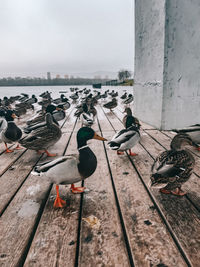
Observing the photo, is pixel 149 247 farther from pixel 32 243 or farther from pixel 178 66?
pixel 178 66

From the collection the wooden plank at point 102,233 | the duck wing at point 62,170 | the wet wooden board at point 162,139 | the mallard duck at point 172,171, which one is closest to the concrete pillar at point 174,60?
the wet wooden board at point 162,139

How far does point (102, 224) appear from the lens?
1868mm

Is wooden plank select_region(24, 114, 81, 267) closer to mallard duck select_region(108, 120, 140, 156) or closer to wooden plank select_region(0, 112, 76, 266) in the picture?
wooden plank select_region(0, 112, 76, 266)

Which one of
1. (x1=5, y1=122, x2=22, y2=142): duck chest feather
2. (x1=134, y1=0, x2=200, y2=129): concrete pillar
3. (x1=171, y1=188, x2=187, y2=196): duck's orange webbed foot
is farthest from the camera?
(x1=134, y1=0, x2=200, y2=129): concrete pillar

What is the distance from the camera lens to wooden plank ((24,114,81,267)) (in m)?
1.50

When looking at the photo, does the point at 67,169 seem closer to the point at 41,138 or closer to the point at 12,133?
the point at 41,138

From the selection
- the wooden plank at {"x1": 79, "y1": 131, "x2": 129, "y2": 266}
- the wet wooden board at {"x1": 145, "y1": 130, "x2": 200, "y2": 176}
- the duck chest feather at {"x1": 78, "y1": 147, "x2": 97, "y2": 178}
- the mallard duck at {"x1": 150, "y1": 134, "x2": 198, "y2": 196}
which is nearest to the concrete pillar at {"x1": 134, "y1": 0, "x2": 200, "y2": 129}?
the wet wooden board at {"x1": 145, "y1": 130, "x2": 200, "y2": 176}

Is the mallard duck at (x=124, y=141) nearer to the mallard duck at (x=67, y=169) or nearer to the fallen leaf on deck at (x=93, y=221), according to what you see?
the mallard duck at (x=67, y=169)

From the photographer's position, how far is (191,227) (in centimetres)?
180

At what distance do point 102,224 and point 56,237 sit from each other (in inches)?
17.0

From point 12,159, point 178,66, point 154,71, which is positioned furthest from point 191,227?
point 154,71

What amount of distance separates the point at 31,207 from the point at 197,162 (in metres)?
2.66

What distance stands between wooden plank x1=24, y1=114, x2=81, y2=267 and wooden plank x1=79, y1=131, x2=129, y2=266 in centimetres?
9

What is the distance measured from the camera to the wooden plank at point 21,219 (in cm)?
158
